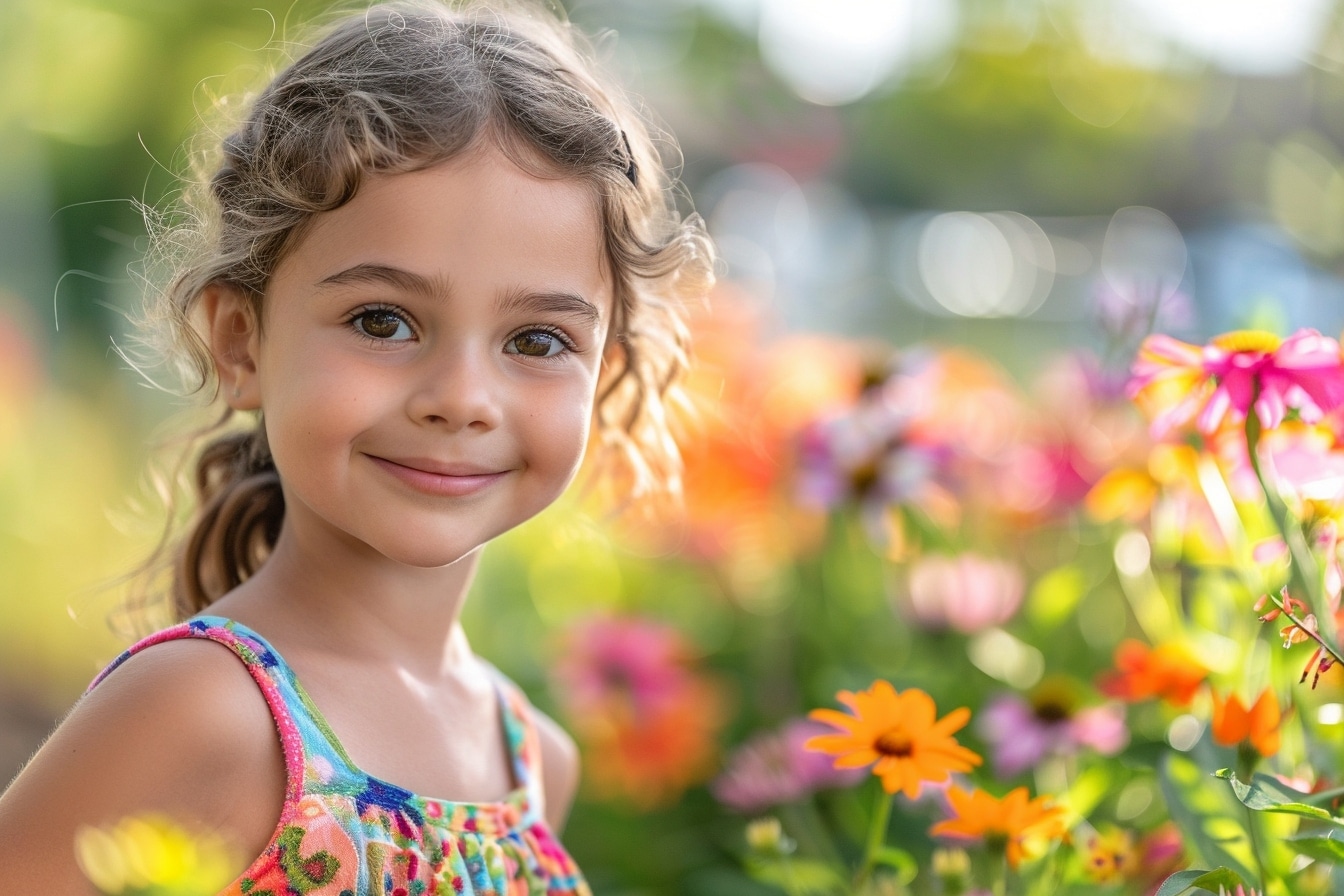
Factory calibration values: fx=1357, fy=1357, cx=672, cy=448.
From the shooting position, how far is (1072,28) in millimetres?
5965

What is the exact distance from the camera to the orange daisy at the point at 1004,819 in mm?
845

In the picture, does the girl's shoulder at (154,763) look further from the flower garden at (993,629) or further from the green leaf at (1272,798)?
the green leaf at (1272,798)

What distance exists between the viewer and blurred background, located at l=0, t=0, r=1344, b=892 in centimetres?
189

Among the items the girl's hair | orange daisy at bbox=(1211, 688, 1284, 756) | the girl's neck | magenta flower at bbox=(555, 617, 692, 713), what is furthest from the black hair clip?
magenta flower at bbox=(555, 617, 692, 713)

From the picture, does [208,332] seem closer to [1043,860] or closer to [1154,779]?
[1043,860]

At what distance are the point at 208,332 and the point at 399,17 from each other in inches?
10.2

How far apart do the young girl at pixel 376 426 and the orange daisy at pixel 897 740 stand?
244mm

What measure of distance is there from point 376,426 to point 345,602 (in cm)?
15

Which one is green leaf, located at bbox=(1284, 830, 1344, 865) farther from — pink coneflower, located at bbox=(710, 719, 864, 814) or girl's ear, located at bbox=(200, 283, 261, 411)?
girl's ear, located at bbox=(200, 283, 261, 411)

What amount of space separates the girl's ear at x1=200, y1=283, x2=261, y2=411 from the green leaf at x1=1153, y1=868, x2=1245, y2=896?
635 mm

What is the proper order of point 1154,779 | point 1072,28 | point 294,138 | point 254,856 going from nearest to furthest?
point 254,856
point 294,138
point 1154,779
point 1072,28

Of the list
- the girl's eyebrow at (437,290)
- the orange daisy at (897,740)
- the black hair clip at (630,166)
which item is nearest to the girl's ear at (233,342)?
the girl's eyebrow at (437,290)

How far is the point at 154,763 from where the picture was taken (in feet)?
2.41

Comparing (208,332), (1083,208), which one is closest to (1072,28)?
(1083,208)
